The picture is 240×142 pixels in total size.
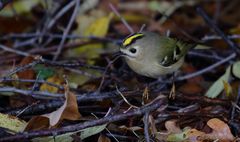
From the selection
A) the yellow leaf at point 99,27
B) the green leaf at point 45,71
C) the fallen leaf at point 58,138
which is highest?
the yellow leaf at point 99,27

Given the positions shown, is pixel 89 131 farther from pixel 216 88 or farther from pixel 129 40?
pixel 216 88

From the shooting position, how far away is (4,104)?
2.69 metres

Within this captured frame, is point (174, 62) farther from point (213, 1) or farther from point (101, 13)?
point (213, 1)

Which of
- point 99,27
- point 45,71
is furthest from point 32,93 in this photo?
point 99,27

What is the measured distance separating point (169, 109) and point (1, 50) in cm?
128

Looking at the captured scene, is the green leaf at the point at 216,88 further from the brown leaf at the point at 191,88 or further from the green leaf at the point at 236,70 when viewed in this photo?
the brown leaf at the point at 191,88

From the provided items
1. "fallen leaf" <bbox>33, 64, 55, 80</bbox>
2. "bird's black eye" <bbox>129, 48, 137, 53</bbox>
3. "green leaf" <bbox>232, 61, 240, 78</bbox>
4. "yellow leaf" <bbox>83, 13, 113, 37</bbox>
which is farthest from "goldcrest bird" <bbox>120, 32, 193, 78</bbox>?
"yellow leaf" <bbox>83, 13, 113, 37</bbox>

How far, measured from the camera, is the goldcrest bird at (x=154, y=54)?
2.80 meters

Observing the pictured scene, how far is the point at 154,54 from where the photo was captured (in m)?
2.89

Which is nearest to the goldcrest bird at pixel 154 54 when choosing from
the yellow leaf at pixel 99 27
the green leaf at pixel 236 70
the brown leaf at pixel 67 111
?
the green leaf at pixel 236 70

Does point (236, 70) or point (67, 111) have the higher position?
point (236, 70)

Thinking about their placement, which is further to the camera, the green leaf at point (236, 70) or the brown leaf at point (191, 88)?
the brown leaf at point (191, 88)

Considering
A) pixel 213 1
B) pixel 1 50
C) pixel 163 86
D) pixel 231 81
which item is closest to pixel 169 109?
pixel 163 86

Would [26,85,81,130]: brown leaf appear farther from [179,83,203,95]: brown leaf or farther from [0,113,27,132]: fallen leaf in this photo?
[179,83,203,95]: brown leaf
